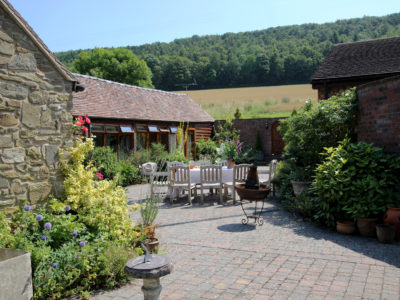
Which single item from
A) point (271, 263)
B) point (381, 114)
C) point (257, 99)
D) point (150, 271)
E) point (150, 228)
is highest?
point (257, 99)

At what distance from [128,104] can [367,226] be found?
1282 cm

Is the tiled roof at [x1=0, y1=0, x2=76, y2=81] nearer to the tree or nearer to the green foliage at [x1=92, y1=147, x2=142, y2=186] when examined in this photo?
the green foliage at [x1=92, y1=147, x2=142, y2=186]

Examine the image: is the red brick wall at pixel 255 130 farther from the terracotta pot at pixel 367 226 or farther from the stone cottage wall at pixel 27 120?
the stone cottage wall at pixel 27 120

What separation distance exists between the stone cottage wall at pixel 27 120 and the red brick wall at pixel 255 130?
1773 cm

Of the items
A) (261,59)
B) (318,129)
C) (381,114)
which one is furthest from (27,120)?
(261,59)

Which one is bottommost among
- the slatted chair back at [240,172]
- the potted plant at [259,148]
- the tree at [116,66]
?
the slatted chair back at [240,172]

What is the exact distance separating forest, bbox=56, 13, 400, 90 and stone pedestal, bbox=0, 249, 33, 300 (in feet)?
119

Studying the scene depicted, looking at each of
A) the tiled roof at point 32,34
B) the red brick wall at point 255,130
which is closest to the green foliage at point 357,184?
the tiled roof at point 32,34

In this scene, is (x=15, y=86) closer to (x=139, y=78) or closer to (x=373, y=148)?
(x=373, y=148)

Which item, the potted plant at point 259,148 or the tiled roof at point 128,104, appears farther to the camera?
the potted plant at point 259,148

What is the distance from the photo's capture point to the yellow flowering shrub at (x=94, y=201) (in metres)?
4.63

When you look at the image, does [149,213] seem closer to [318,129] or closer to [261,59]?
[318,129]

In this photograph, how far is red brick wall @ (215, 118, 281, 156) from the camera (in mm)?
21578

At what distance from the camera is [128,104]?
16.1 meters
